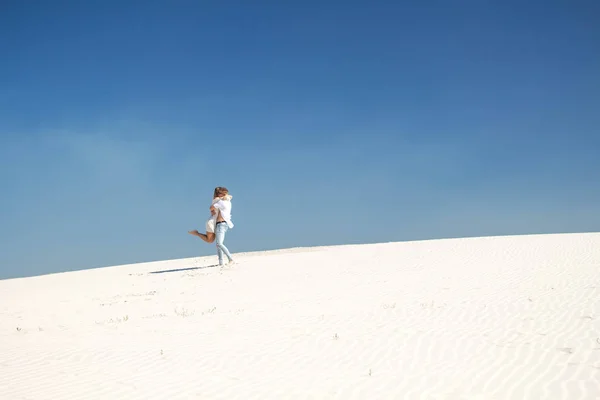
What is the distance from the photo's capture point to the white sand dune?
16.8 ft

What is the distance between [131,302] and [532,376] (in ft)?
30.1

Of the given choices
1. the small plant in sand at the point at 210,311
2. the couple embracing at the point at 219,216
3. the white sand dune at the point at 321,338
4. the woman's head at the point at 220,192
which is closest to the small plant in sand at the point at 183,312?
the white sand dune at the point at 321,338

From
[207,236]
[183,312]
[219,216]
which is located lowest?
[183,312]

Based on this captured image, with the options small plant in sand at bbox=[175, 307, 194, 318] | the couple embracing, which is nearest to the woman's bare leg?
the couple embracing

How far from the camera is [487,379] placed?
5129 mm

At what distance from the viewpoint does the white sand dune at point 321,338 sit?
5.11 metres

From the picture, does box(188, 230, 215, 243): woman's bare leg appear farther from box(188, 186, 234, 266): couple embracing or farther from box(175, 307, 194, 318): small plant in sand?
box(175, 307, 194, 318): small plant in sand

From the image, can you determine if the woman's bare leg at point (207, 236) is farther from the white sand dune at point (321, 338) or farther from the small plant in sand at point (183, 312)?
the small plant in sand at point (183, 312)

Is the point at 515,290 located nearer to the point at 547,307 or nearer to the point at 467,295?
the point at 467,295

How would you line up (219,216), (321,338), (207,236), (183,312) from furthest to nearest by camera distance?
Result: 1. (207,236)
2. (219,216)
3. (183,312)
4. (321,338)

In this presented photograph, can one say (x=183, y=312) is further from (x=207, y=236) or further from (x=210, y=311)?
(x=207, y=236)

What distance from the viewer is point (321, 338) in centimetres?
695

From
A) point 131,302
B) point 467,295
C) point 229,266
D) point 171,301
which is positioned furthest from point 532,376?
point 229,266

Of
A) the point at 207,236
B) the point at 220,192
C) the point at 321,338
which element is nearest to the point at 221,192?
the point at 220,192
